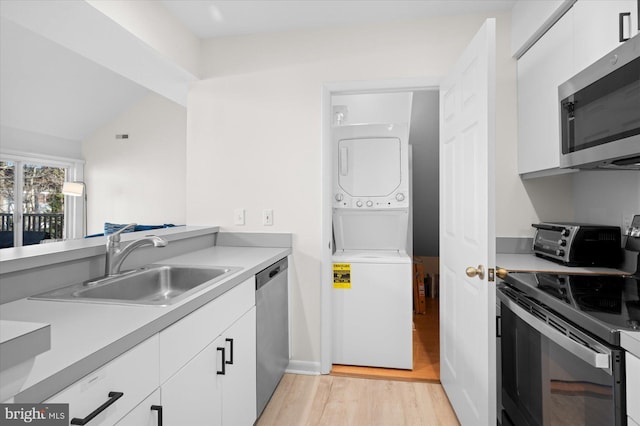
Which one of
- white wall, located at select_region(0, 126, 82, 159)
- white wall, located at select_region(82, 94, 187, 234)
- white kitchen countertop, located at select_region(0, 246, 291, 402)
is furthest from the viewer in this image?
white wall, located at select_region(82, 94, 187, 234)

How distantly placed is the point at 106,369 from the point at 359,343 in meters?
1.90

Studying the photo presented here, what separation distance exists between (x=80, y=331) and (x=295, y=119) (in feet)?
6.06

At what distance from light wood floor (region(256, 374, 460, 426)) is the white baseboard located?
38 mm

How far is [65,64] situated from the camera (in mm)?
4078

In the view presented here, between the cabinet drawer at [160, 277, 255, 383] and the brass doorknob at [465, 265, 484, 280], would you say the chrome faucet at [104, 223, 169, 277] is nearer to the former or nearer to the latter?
the cabinet drawer at [160, 277, 255, 383]

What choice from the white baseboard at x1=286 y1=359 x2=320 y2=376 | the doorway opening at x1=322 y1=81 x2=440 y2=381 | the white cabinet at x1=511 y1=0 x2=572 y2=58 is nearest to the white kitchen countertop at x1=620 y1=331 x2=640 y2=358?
the white cabinet at x1=511 y1=0 x2=572 y2=58

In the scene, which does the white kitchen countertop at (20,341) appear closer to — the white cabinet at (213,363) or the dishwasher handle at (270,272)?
the white cabinet at (213,363)

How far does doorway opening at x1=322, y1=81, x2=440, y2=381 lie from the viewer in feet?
7.70

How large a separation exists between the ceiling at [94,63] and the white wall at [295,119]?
10 centimetres

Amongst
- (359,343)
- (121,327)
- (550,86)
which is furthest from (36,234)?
(550,86)

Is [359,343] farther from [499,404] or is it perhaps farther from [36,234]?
[36,234]

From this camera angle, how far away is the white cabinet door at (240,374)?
1.40 meters

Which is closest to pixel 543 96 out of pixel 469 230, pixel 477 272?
pixel 469 230

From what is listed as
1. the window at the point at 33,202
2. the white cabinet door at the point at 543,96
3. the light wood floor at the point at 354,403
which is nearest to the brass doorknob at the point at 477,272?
the white cabinet door at the point at 543,96
